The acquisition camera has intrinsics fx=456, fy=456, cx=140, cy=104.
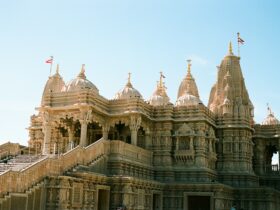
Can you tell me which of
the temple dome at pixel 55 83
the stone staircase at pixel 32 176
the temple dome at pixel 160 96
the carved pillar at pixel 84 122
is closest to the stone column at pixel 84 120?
the carved pillar at pixel 84 122

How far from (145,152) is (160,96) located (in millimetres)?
12871

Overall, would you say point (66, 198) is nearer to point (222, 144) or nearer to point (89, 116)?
point (89, 116)

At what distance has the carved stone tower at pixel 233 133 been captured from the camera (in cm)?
3897

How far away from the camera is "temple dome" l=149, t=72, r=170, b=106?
46.1m

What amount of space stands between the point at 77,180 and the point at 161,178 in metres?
11.5

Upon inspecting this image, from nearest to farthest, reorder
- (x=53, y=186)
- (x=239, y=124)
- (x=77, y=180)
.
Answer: (x=53, y=186), (x=77, y=180), (x=239, y=124)

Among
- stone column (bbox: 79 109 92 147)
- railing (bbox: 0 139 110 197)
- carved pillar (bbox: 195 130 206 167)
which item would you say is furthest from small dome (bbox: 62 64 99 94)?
carved pillar (bbox: 195 130 206 167)

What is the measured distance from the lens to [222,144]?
40000 millimetres

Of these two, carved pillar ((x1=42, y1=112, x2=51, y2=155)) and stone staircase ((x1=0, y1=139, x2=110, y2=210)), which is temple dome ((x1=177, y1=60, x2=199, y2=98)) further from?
stone staircase ((x1=0, y1=139, x2=110, y2=210))

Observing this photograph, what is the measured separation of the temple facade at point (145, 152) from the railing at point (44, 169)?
0.06 m

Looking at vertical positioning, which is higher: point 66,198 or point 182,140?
point 182,140

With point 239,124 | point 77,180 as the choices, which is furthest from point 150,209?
point 239,124

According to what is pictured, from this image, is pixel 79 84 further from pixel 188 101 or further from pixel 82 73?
pixel 188 101

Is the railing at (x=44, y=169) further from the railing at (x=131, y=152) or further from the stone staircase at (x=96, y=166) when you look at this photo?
the railing at (x=131, y=152)
